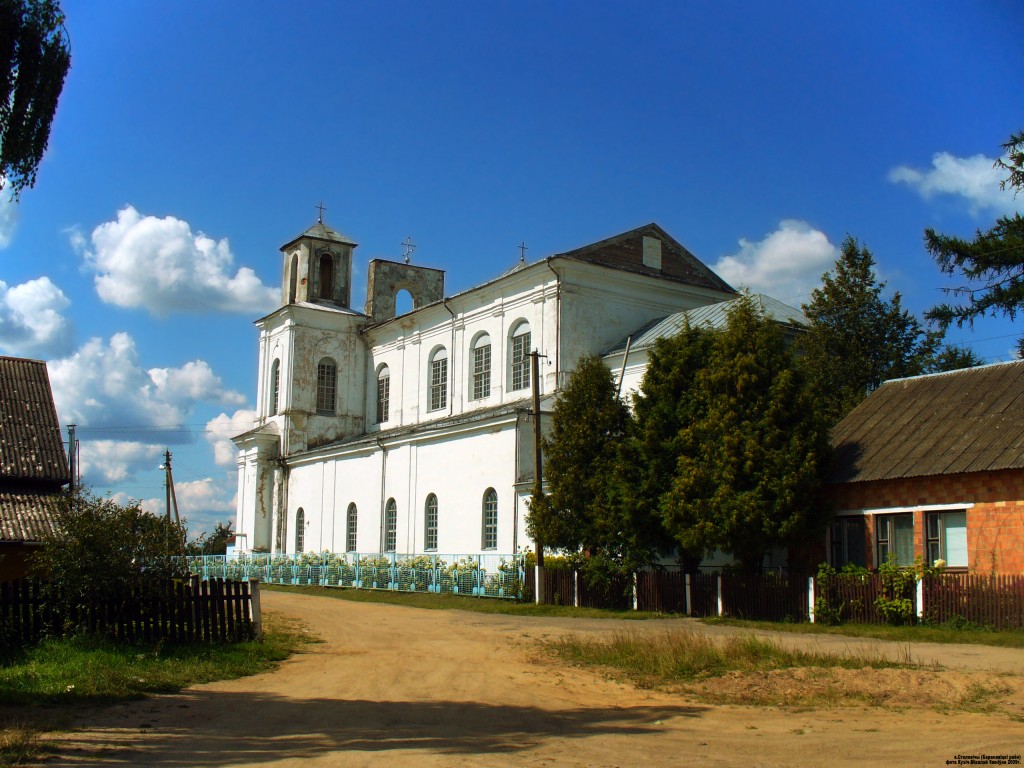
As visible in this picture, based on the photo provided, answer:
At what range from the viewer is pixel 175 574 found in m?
16.0

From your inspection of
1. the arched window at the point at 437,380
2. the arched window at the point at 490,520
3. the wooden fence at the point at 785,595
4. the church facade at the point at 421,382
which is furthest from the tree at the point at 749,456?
the arched window at the point at 437,380

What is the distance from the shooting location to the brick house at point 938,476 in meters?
21.2

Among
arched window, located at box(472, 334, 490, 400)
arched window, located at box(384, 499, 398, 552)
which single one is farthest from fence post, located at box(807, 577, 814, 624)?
arched window, located at box(384, 499, 398, 552)

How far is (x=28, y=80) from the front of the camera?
11.5m

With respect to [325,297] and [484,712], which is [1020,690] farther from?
[325,297]

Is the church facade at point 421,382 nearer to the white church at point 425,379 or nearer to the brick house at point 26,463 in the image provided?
the white church at point 425,379

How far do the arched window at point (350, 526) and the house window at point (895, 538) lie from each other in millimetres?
24780

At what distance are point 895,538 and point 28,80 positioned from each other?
19519mm

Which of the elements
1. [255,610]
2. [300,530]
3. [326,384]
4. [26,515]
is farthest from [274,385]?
[255,610]

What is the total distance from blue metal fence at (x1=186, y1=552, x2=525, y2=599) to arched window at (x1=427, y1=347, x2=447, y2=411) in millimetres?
7097

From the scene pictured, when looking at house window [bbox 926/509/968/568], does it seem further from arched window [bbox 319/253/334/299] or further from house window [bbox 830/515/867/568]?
arched window [bbox 319/253/334/299]

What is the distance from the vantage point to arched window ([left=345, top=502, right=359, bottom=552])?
4356 centimetres

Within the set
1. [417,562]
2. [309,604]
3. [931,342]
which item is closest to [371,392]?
[417,562]

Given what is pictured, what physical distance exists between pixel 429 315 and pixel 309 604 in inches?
741
